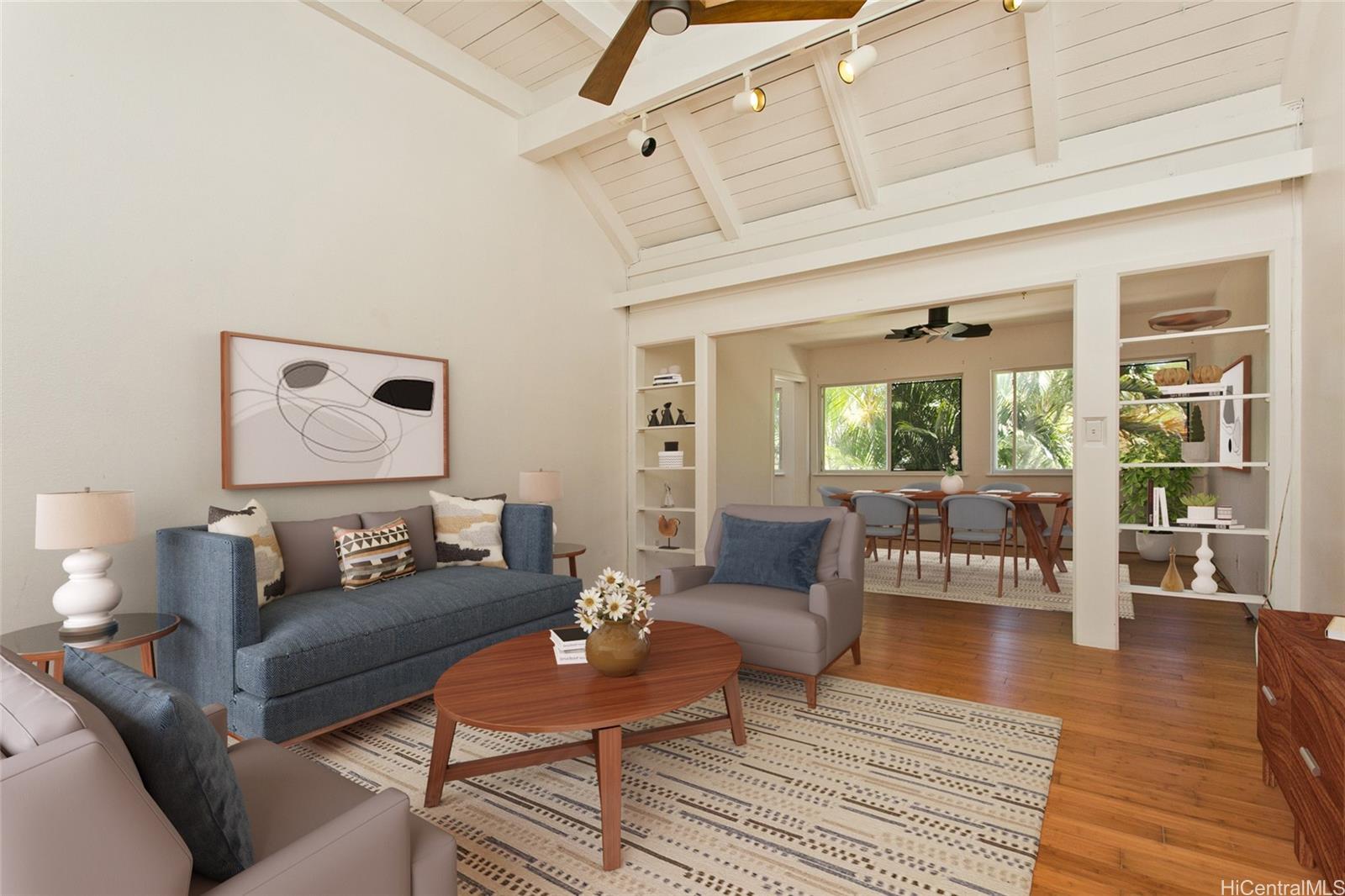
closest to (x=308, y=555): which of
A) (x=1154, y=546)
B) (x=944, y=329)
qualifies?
(x=944, y=329)

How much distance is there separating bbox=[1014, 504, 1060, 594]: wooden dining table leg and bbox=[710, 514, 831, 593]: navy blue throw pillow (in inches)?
111

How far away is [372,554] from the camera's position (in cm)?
320

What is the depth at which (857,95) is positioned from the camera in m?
3.99

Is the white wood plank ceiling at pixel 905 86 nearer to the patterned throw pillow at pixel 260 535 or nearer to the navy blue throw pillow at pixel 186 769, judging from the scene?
the patterned throw pillow at pixel 260 535

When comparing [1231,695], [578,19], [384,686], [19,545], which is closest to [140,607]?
[19,545]

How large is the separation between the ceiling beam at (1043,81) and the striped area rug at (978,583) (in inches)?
104

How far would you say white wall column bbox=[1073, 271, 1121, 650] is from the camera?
3.66 m

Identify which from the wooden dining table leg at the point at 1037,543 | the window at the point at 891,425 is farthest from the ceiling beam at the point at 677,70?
the window at the point at 891,425

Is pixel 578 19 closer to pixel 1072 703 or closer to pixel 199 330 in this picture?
pixel 199 330

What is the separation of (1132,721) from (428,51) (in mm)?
5139

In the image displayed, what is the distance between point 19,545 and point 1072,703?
176 inches

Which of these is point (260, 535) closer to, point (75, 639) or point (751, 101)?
point (75, 639)

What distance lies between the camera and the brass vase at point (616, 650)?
2084mm

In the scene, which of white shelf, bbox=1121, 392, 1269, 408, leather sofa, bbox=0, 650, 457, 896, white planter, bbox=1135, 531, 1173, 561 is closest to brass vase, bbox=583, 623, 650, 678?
leather sofa, bbox=0, 650, 457, 896
